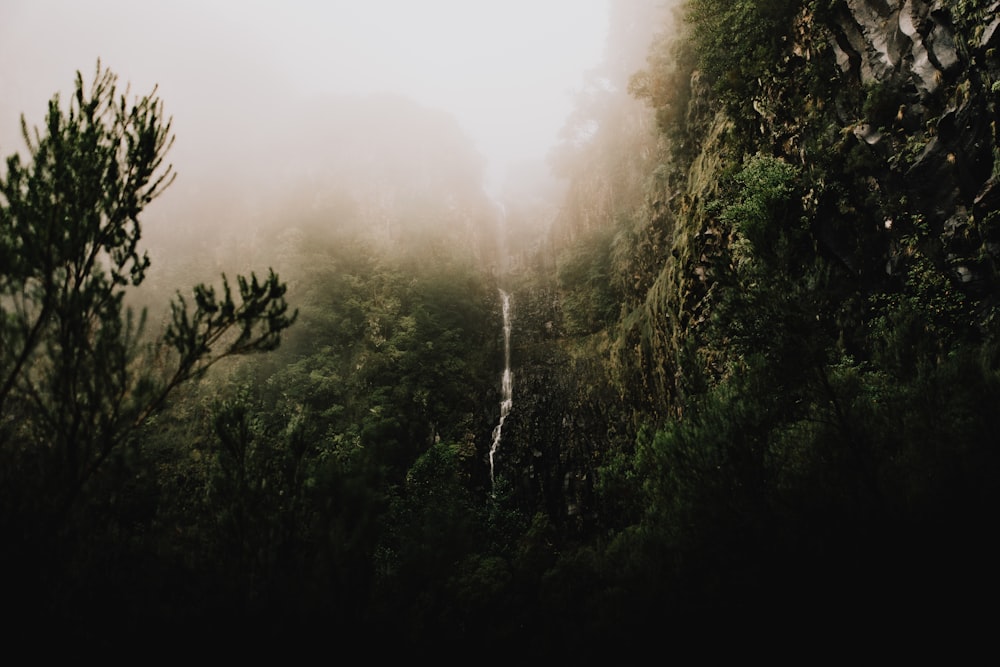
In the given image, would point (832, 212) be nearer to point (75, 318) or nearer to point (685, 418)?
point (685, 418)

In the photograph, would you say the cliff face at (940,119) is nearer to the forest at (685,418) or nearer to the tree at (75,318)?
the forest at (685,418)

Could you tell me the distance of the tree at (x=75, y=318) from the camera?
4414mm

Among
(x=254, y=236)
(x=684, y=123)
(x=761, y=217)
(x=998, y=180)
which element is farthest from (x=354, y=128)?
(x=998, y=180)

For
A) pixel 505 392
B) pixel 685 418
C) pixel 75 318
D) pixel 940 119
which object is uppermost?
pixel 505 392

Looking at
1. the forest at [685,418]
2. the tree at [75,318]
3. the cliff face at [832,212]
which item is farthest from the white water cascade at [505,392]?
the tree at [75,318]

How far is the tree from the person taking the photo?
4414 mm

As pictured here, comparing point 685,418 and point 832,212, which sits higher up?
point 832,212

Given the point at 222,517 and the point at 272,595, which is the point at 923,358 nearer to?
the point at 272,595

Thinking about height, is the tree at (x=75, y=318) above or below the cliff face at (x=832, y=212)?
below

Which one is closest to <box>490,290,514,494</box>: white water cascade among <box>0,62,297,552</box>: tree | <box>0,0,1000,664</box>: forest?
<box>0,0,1000,664</box>: forest

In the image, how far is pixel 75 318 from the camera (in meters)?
4.62

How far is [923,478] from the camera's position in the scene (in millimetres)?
6289

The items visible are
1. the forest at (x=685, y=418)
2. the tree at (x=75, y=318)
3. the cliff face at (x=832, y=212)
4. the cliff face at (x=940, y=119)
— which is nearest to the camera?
the tree at (x=75, y=318)

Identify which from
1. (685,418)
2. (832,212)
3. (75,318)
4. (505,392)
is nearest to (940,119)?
(832,212)
